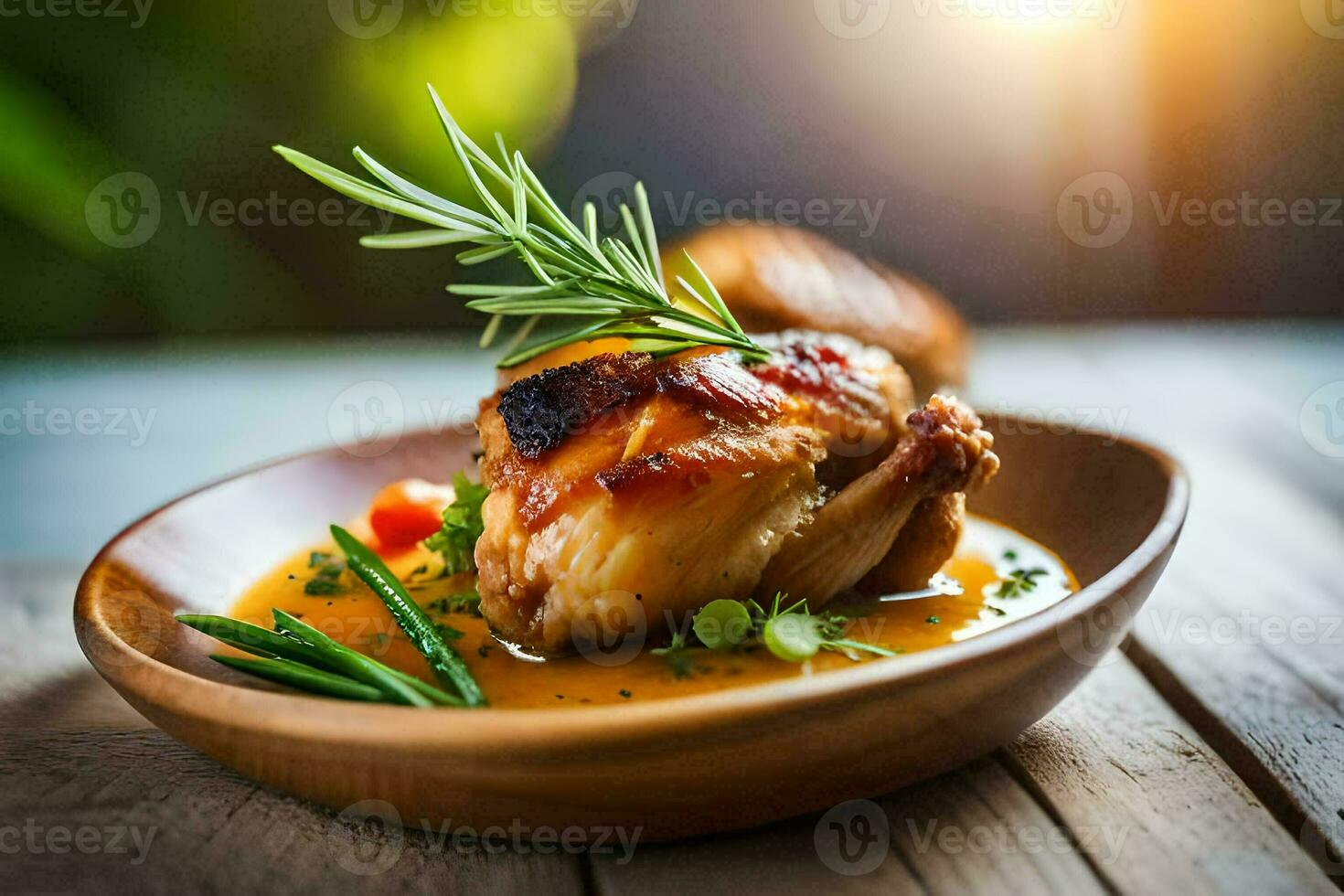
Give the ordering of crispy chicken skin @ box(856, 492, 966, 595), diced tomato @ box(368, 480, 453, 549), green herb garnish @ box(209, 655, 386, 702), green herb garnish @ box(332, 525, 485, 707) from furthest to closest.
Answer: diced tomato @ box(368, 480, 453, 549), crispy chicken skin @ box(856, 492, 966, 595), green herb garnish @ box(332, 525, 485, 707), green herb garnish @ box(209, 655, 386, 702)

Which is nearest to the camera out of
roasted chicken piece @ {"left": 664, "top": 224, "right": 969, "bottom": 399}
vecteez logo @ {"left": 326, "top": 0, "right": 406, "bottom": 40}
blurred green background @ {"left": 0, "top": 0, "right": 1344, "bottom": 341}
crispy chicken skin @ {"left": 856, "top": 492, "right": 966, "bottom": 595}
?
crispy chicken skin @ {"left": 856, "top": 492, "right": 966, "bottom": 595}

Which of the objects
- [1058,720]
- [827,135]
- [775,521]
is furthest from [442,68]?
[1058,720]

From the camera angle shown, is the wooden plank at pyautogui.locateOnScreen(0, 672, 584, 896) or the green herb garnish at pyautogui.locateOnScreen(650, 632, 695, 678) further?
the green herb garnish at pyautogui.locateOnScreen(650, 632, 695, 678)

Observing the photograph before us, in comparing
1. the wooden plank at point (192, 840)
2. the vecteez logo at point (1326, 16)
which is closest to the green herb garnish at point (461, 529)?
the wooden plank at point (192, 840)

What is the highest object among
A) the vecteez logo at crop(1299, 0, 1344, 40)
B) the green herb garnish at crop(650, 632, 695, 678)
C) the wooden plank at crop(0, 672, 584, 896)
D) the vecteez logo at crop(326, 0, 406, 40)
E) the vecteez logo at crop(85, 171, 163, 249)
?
the vecteez logo at crop(1299, 0, 1344, 40)

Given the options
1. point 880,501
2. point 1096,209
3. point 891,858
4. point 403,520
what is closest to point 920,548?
point 880,501

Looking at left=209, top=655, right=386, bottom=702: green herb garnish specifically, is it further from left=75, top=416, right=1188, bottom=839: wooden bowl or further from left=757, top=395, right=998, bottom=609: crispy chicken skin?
left=757, top=395, right=998, bottom=609: crispy chicken skin

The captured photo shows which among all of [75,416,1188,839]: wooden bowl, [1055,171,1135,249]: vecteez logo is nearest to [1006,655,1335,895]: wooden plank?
[75,416,1188,839]: wooden bowl
